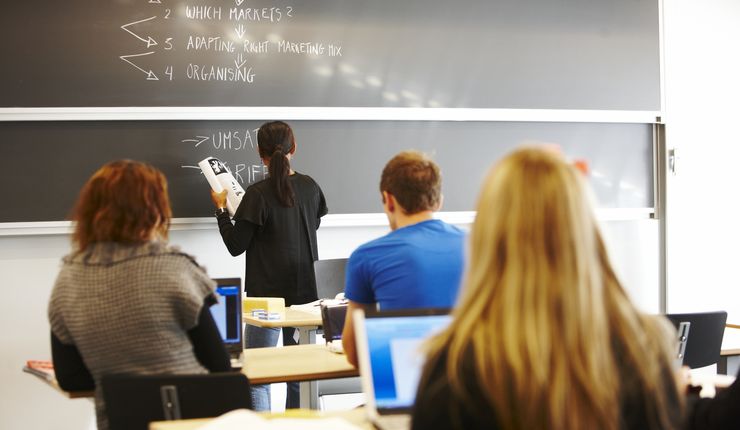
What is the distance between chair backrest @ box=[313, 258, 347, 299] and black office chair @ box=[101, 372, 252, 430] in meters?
2.24

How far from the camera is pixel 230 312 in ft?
10.1

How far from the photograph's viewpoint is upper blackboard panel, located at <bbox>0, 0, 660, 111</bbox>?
4668mm

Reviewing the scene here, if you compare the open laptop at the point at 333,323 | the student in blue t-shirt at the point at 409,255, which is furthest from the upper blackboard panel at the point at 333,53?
the student in blue t-shirt at the point at 409,255

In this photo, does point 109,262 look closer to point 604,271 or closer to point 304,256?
point 604,271

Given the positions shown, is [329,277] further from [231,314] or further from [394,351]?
[394,351]

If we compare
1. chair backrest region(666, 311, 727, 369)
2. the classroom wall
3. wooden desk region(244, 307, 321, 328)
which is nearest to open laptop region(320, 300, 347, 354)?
wooden desk region(244, 307, 321, 328)

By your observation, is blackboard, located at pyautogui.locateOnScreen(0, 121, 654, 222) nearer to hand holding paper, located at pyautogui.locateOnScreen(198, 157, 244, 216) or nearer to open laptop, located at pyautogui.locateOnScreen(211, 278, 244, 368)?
hand holding paper, located at pyautogui.locateOnScreen(198, 157, 244, 216)

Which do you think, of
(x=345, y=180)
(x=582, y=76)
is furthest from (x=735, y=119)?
Answer: (x=345, y=180)

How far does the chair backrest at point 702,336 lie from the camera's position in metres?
3.17

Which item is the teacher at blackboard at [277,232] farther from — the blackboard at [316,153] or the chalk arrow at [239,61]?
the chalk arrow at [239,61]

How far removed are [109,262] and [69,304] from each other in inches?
6.8

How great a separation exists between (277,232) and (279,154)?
41 cm

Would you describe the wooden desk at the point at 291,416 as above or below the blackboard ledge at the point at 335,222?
below

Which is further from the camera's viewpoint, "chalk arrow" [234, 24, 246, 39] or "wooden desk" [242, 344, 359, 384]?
"chalk arrow" [234, 24, 246, 39]
